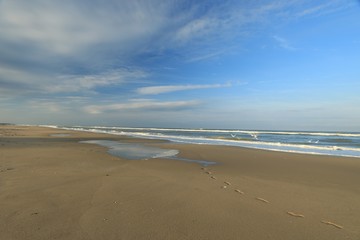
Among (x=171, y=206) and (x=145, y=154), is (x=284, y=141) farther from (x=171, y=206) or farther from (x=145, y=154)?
(x=171, y=206)

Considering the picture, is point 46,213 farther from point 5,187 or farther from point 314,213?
point 314,213

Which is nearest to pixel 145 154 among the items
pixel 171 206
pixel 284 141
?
pixel 171 206

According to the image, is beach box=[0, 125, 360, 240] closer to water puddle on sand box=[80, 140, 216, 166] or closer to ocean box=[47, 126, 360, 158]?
water puddle on sand box=[80, 140, 216, 166]

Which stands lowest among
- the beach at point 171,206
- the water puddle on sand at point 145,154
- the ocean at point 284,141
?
the beach at point 171,206

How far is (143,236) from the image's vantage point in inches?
149

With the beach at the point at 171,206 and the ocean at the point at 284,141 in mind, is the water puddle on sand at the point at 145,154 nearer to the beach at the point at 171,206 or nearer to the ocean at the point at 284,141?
the beach at the point at 171,206

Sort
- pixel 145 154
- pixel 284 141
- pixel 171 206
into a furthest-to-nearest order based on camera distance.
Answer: pixel 284 141 < pixel 145 154 < pixel 171 206

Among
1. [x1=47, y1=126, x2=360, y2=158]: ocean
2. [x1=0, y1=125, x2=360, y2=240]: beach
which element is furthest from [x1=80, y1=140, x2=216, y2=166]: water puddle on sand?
[x1=47, y1=126, x2=360, y2=158]: ocean

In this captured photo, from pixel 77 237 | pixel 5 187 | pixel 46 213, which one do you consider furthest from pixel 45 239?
pixel 5 187

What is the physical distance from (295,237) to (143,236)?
232 centimetres

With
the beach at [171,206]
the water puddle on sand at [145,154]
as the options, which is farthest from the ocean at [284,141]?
the beach at [171,206]

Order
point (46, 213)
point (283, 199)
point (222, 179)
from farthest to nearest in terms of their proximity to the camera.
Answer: point (222, 179) → point (283, 199) → point (46, 213)

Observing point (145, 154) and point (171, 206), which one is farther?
point (145, 154)

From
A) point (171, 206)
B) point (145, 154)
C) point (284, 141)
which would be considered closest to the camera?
point (171, 206)
